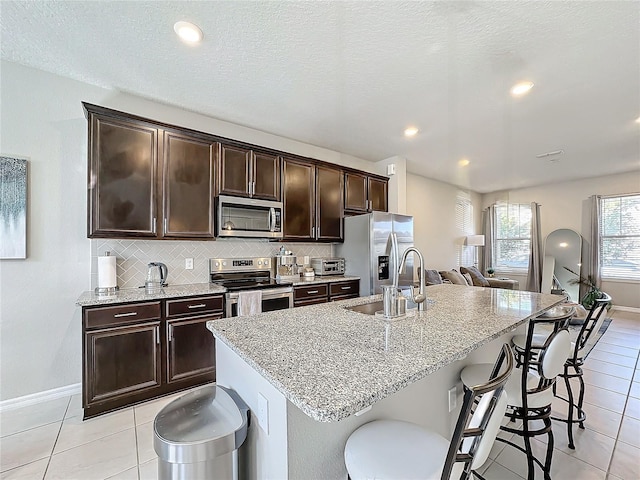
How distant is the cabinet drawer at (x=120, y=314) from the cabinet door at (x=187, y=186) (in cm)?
73

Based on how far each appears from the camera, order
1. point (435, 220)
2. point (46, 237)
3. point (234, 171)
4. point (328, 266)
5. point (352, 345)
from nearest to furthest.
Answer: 1. point (352, 345)
2. point (46, 237)
3. point (234, 171)
4. point (328, 266)
5. point (435, 220)

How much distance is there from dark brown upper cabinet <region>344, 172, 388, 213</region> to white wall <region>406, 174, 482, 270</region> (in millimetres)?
1269

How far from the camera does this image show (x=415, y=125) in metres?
3.53

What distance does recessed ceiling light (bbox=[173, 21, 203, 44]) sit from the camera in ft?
6.33

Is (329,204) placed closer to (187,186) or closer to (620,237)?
(187,186)

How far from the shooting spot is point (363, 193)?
444 centimetres

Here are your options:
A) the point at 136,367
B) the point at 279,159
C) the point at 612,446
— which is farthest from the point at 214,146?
the point at 612,446

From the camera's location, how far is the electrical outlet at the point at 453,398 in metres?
1.57

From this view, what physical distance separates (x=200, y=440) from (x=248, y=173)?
2.71 m

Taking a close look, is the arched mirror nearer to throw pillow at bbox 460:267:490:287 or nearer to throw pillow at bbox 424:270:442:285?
throw pillow at bbox 460:267:490:287

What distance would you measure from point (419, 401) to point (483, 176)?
5926 mm

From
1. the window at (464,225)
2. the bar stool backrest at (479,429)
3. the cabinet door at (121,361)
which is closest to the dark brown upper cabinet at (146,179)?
the cabinet door at (121,361)

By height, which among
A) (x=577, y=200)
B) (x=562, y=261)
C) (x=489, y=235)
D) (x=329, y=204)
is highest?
(x=577, y=200)

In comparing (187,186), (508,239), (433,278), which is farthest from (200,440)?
(508,239)
